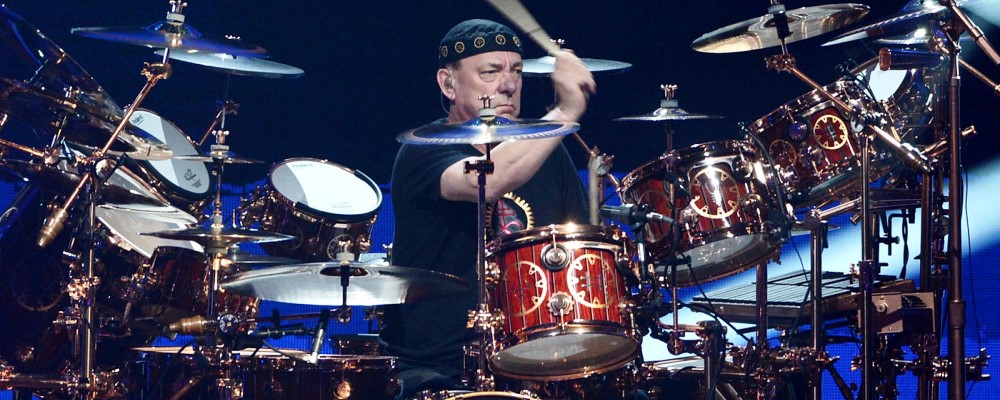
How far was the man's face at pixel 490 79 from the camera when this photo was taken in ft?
13.7

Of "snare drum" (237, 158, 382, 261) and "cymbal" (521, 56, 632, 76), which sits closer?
"snare drum" (237, 158, 382, 261)

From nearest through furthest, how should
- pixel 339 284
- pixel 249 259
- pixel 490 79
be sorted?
pixel 339 284
pixel 490 79
pixel 249 259

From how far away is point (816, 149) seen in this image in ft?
14.7

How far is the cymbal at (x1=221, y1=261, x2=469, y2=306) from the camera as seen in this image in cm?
349

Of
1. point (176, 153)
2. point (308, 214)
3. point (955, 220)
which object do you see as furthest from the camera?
point (176, 153)

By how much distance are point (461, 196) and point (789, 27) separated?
1.60m

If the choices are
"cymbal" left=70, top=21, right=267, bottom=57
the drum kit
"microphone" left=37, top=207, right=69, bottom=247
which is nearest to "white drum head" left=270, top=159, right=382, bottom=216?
the drum kit

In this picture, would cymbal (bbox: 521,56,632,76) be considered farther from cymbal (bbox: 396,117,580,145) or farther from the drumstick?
cymbal (bbox: 396,117,580,145)

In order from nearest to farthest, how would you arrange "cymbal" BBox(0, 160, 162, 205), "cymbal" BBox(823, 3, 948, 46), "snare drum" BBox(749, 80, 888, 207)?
"cymbal" BBox(823, 3, 948, 46) < "cymbal" BBox(0, 160, 162, 205) < "snare drum" BBox(749, 80, 888, 207)

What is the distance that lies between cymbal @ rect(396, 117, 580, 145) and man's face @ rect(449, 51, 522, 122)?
27.1 inches

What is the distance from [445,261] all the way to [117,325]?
63.2 inches

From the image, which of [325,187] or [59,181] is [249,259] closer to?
[325,187]

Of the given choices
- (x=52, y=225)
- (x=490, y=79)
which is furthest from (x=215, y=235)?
(x=490, y=79)

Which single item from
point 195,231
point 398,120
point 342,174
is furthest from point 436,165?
point 398,120
